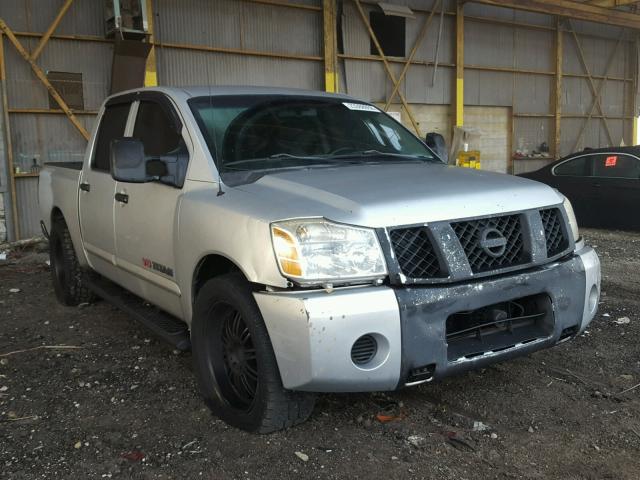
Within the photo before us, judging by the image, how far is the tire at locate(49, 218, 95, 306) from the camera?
549 centimetres

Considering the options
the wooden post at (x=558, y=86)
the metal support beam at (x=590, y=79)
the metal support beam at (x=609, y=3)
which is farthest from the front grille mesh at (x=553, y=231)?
the metal support beam at (x=590, y=79)

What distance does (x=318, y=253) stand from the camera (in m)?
2.61

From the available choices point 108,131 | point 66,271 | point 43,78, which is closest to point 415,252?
point 108,131

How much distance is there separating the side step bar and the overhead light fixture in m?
11.4

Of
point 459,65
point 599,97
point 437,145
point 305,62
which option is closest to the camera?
point 437,145

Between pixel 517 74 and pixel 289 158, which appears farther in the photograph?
pixel 517 74

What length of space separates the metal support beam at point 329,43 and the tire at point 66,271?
897 centimetres

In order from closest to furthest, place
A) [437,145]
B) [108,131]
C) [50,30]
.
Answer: [437,145] → [108,131] → [50,30]

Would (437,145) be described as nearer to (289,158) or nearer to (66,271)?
(289,158)

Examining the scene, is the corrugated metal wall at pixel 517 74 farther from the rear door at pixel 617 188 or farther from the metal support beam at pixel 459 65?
the rear door at pixel 617 188

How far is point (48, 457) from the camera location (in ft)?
9.43

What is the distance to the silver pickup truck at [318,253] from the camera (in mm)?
2590

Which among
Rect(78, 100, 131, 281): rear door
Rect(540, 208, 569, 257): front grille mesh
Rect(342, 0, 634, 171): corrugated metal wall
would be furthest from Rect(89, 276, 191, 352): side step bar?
Rect(342, 0, 634, 171): corrugated metal wall

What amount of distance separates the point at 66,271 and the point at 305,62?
30.3ft
